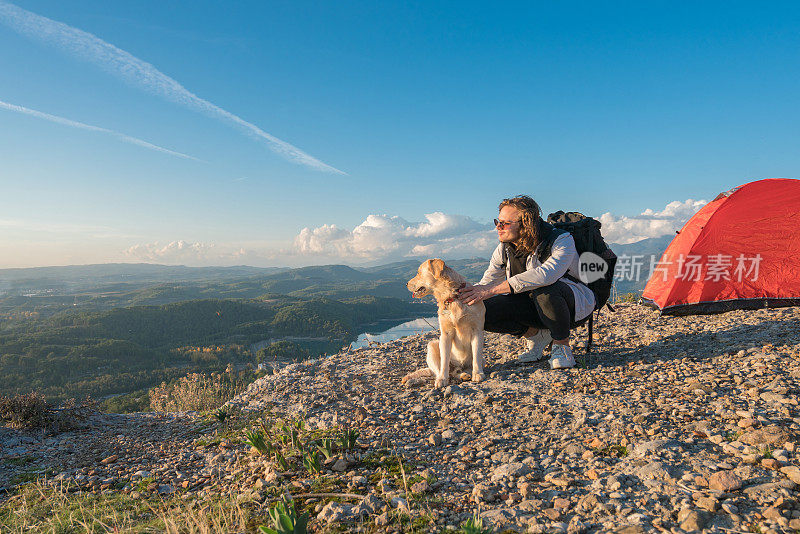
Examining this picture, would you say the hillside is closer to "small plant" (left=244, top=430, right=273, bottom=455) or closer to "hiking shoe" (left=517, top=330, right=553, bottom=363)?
"hiking shoe" (left=517, top=330, right=553, bottom=363)

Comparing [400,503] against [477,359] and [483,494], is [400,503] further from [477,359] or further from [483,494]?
[477,359]

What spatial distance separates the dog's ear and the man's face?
863 mm

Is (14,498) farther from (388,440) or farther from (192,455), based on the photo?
(388,440)

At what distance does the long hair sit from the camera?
4.79 m

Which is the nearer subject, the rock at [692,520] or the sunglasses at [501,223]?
the rock at [692,520]

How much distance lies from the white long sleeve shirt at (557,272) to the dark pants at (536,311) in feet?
0.42

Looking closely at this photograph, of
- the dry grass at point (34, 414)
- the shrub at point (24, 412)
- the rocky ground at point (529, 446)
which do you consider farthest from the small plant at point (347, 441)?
the shrub at point (24, 412)

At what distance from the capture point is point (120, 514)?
287 centimetres

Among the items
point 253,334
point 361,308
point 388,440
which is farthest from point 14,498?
point 361,308

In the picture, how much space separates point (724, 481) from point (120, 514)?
4.07m

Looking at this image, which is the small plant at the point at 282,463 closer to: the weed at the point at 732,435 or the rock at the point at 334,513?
the rock at the point at 334,513

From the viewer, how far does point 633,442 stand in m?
3.21

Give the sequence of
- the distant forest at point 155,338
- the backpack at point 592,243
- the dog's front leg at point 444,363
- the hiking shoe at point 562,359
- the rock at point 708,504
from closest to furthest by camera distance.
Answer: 1. the rock at point 708,504
2. the dog's front leg at point 444,363
3. the hiking shoe at point 562,359
4. the backpack at point 592,243
5. the distant forest at point 155,338

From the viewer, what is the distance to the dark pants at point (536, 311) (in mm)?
4895
